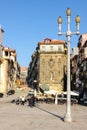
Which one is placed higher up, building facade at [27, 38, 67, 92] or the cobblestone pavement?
building facade at [27, 38, 67, 92]

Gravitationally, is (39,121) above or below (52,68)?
below

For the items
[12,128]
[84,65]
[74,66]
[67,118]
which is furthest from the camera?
[74,66]

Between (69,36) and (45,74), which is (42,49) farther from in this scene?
(69,36)

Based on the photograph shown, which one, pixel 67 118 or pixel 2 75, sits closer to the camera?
pixel 67 118

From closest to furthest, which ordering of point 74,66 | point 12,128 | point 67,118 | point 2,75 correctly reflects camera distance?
point 12,128 < point 67,118 < point 2,75 < point 74,66

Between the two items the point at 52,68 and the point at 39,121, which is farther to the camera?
the point at 52,68

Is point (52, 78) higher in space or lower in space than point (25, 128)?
higher

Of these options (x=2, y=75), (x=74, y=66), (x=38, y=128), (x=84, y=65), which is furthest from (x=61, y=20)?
(x=74, y=66)

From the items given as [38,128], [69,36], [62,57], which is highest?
[62,57]

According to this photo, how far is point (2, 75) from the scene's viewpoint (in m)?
100

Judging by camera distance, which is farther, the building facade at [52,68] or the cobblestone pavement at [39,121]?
the building facade at [52,68]

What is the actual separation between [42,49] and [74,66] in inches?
435

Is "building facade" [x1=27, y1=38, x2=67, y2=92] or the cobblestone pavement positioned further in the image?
"building facade" [x1=27, y1=38, x2=67, y2=92]

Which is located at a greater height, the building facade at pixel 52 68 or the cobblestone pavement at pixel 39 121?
the building facade at pixel 52 68
